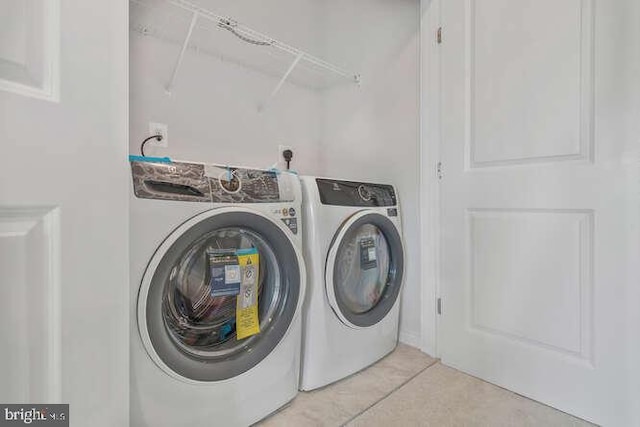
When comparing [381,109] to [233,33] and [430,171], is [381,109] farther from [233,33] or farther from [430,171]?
[233,33]

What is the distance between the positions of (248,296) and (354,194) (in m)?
0.64

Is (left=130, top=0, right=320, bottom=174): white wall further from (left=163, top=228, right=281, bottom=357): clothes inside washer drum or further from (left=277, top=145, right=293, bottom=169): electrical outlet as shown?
(left=163, top=228, right=281, bottom=357): clothes inside washer drum

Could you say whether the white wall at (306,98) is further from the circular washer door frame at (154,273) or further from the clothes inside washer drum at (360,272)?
the circular washer door frame at (154,273)

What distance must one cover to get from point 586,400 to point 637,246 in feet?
1.83

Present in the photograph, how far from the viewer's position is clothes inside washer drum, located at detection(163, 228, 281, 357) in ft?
3.14

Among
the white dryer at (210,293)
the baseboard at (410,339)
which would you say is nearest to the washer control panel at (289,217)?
the white dryer at (210,293)

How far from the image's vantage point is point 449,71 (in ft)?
4.82

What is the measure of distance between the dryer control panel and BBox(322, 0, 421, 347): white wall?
19cm

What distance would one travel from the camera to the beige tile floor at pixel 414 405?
110cm

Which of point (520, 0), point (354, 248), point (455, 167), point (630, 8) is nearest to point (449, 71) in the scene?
point (520, 0)

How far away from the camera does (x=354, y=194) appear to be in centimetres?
141

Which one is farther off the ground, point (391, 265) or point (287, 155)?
point (287, 155)

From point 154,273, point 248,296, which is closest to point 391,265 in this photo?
point 248,296

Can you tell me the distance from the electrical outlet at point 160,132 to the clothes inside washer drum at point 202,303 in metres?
0.71
